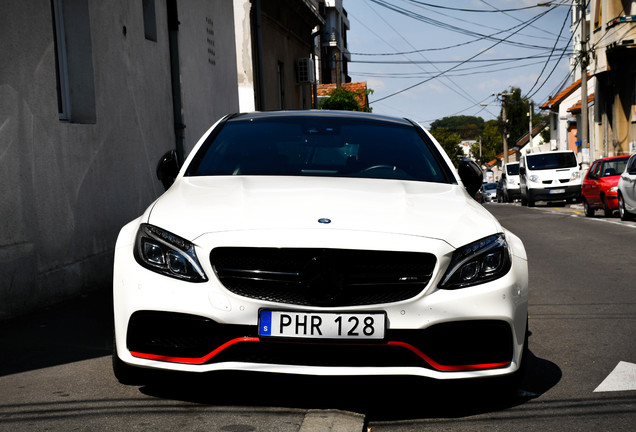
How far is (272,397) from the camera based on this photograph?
4.50 m

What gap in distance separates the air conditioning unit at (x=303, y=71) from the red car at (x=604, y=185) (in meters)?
10.7

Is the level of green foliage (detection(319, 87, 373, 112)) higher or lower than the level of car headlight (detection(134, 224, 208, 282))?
higher

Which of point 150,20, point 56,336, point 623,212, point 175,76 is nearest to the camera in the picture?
point 56,336

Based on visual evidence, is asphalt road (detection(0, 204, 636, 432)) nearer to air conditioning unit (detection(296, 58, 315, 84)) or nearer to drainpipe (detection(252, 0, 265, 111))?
drainpipe (detection(252, 0, 265, 111))

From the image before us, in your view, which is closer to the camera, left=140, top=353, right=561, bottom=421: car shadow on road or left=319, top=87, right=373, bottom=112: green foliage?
left=140, top=353, right=561, bottom=421: car shadow on road

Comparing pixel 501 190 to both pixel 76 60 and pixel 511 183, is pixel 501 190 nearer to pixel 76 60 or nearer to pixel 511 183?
pixel 511 183

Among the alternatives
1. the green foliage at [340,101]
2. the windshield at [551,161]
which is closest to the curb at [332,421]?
the windshield at [551,161]

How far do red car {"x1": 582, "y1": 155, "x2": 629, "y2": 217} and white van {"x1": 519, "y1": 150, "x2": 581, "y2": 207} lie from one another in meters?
8.37

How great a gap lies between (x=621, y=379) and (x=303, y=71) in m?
25.8

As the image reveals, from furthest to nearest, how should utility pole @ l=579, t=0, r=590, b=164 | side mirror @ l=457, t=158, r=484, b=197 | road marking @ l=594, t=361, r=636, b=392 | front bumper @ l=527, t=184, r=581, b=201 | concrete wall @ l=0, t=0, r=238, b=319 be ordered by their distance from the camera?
utility pole @ l=579, t=0, r=590, b=164, front bumper @ l=527, t=184, r=581, b=201, concrete wall @ l=0, t=0, r=238, b=319, side mirror @ l=457, t=158, r=484, b=197, road marking @ l=594, t=361, r=636, b=392

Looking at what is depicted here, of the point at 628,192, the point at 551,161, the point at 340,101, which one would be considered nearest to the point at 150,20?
the point at 628,192

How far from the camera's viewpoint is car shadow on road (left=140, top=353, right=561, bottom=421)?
13.3ft

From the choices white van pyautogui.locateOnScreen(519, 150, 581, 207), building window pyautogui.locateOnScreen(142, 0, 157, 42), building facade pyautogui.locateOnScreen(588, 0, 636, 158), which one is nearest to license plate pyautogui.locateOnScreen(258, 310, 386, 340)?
building window pyautogui.locateOnScreen(142, 0, 157, 42)

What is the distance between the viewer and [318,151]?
5547mm
